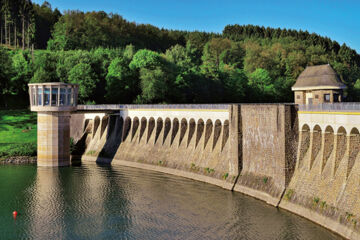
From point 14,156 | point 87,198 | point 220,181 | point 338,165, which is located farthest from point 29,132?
point 338,165

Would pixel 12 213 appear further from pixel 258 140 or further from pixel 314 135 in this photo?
pixel 314 135

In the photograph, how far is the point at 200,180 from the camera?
54.5 m

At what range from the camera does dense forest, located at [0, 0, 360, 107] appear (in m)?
93.8

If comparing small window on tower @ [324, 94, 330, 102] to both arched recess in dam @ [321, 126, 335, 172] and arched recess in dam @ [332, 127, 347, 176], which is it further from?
arched recess in dam @ [332, 127, 347, 176]

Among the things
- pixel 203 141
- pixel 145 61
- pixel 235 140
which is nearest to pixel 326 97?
pixel 203 141

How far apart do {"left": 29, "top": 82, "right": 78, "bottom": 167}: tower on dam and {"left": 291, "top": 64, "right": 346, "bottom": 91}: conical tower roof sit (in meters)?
39.6

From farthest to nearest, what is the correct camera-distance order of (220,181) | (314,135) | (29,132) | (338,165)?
1. (29,132)
2. (220,181)
3. (314,135)
4. (338,165)

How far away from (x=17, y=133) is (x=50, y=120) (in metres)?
16.3

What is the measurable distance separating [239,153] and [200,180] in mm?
7708

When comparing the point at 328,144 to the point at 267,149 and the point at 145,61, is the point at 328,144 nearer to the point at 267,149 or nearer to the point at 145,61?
Result: the point at 267,149

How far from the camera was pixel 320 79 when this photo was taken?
67188 mm

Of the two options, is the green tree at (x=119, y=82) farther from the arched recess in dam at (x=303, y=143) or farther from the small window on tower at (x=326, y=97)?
the arched recess in dam at (x=303, y=143)

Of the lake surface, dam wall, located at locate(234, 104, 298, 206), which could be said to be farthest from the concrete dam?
the lake surface

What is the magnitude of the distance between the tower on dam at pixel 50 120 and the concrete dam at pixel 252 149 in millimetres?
4902
